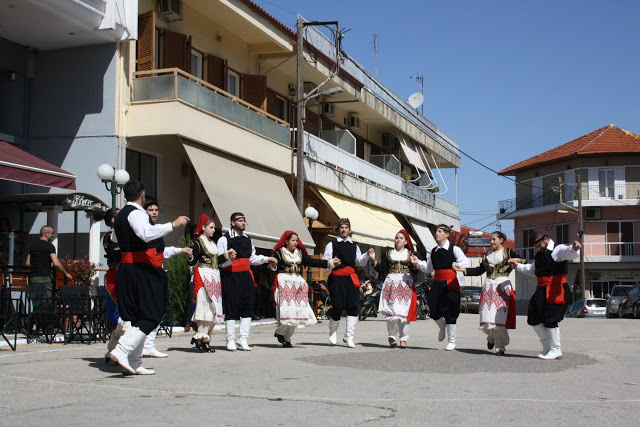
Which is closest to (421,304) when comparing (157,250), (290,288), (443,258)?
(443,258)

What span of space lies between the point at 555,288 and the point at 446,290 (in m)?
1.78

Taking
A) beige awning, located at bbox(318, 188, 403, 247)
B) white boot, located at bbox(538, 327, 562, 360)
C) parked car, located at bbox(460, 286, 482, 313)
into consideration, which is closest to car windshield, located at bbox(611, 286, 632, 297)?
parked car, located at bbox(460, 286, 482, 313)

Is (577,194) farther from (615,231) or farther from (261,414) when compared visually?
(261,414)

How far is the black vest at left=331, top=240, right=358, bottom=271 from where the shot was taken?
45.3ft

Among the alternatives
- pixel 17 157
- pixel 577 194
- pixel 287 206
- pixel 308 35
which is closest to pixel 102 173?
pixel 17 157

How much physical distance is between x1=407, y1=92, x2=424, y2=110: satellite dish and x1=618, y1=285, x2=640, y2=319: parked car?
15.5 meters

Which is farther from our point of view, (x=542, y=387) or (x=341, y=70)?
(x=341, y=70)

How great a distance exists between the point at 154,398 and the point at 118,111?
46.1 ft

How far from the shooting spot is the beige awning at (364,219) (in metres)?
30.7

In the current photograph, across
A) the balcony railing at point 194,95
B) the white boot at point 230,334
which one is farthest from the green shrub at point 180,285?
the white boot at point 230,334

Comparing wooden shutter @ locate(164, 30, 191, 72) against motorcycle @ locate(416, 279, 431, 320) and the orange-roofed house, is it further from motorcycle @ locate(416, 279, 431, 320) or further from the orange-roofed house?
the orange-roofed house

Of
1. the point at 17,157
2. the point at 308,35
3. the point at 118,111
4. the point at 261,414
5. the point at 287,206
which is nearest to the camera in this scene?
the point at 261,414

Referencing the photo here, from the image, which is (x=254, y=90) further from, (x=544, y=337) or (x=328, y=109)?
(x=544, y=337)

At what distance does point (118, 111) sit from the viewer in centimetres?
2042
